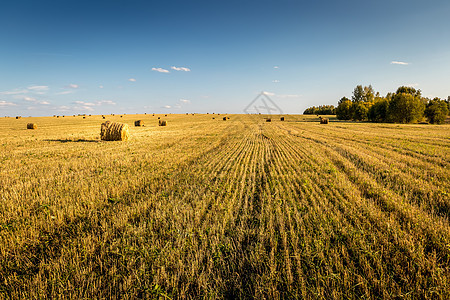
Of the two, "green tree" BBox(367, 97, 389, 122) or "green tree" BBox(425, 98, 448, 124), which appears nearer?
"green tree" BBox(425, 98, 448, 124)

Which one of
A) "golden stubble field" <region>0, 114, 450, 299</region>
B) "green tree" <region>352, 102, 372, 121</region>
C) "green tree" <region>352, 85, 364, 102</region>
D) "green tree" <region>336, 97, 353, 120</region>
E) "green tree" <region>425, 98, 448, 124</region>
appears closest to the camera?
"golden stubble field" <region>0, 114, 450, 299</region>

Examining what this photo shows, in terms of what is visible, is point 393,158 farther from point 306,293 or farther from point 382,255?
point 306,293

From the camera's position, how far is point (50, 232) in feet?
14.2

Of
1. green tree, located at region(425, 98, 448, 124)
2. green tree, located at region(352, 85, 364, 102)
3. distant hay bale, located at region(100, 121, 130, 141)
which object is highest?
green tree, located at region(352, 85, 364, 102)

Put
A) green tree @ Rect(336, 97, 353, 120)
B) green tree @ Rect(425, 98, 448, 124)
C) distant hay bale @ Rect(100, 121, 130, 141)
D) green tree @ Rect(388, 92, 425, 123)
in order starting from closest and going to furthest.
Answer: distant hay bale @ Rect(100, 121, 130, 141)
green tree @ Rect(388, 92, 425, 123)
green tree @ Rect(425, 98, 448, 124)
green tree @ Rect(336, 97, 353, 120)

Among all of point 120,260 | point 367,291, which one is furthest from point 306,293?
point 120,260

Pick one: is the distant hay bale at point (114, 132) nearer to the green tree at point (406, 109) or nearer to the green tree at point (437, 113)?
the green tree at point (406, 109)

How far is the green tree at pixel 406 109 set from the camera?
5325 centimetres

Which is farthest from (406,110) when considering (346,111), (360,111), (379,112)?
(346,111)

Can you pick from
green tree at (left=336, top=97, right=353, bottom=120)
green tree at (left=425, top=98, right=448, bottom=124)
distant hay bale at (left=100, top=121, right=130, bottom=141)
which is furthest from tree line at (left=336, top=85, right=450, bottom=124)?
distant hay bale at (left=100, top=121, right=130, bottom=141)

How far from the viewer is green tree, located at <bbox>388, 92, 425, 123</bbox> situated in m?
53.2

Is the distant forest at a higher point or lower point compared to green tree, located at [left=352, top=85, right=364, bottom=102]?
lower

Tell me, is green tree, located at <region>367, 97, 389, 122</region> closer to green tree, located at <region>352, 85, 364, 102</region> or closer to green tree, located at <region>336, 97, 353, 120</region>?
green tree, located at <region>336, 97, 353, 120</region>

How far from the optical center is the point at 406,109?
53.8 m
